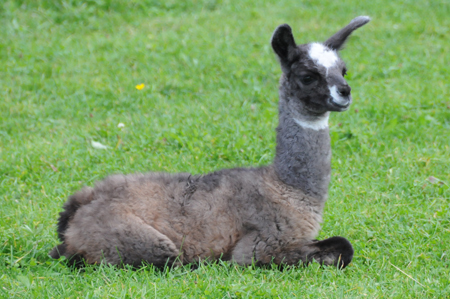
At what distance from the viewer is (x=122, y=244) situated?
420 centimetres

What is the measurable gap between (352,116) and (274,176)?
294 cm

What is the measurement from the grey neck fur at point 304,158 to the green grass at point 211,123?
2.02 ft

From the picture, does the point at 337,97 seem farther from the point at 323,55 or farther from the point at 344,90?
the point at 323,55

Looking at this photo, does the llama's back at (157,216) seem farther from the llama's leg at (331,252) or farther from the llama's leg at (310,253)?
the llama's leg at (331,252)

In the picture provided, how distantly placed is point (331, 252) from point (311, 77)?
1404mm

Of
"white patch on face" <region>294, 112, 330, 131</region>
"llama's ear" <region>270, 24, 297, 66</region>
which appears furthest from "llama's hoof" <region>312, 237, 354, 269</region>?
"llama's ear" <region>270, 24, 297, 66</region>

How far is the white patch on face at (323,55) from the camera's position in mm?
4469

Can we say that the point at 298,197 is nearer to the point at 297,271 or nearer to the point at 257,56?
the point at 297,271

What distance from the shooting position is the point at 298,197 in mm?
4531

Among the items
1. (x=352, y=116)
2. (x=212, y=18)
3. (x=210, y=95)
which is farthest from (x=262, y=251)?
(x=212, y=18)

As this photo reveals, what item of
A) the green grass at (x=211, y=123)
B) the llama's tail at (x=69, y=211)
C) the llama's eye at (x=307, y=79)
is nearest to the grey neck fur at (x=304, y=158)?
the llama's eye at (x=307, y=79)

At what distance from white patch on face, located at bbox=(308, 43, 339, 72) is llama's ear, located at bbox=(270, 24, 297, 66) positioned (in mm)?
167

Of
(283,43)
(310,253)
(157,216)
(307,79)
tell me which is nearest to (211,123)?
(283,43)

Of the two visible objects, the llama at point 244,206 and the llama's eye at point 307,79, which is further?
the llama's eye at point 307,79
